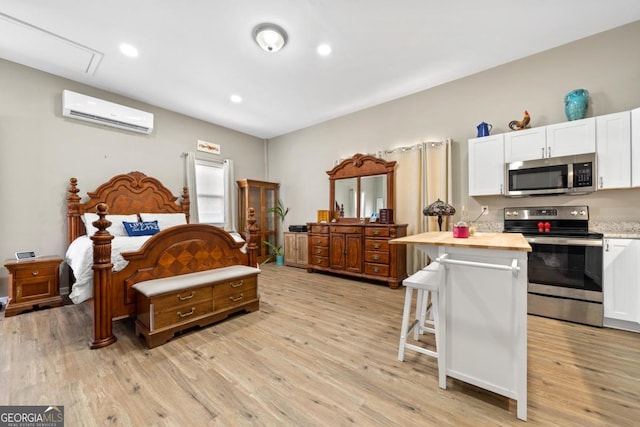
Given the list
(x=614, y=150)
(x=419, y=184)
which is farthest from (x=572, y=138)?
(x=419, y=184)

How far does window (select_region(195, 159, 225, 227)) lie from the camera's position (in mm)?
5176

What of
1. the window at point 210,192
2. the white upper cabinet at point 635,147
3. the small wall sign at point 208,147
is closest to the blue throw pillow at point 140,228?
the window at point 210,192

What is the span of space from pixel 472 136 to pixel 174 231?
4080 mm

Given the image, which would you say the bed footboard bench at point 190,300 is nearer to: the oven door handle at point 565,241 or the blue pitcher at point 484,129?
the oven door handle at point 565,241

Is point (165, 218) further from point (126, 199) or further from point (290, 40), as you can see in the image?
point (290, 40)

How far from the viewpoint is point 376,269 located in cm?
401

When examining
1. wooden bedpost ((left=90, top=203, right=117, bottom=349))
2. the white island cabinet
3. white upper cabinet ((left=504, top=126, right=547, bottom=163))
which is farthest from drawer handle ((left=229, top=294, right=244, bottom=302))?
the white island cabinet

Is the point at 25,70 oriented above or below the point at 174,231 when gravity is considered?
above

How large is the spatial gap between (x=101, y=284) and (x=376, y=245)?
3.37 meters

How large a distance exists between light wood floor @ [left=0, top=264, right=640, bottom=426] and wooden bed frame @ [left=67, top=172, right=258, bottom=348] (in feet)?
1.06

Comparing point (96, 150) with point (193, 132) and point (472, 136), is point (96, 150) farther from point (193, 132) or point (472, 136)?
point (472, 136)

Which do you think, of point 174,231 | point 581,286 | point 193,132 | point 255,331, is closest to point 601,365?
point 581,286

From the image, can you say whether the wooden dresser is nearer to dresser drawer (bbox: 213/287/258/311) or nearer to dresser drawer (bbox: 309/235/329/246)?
dresser drawer (bbox: 309/235/329/246)

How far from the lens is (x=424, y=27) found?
2670 millimetres
